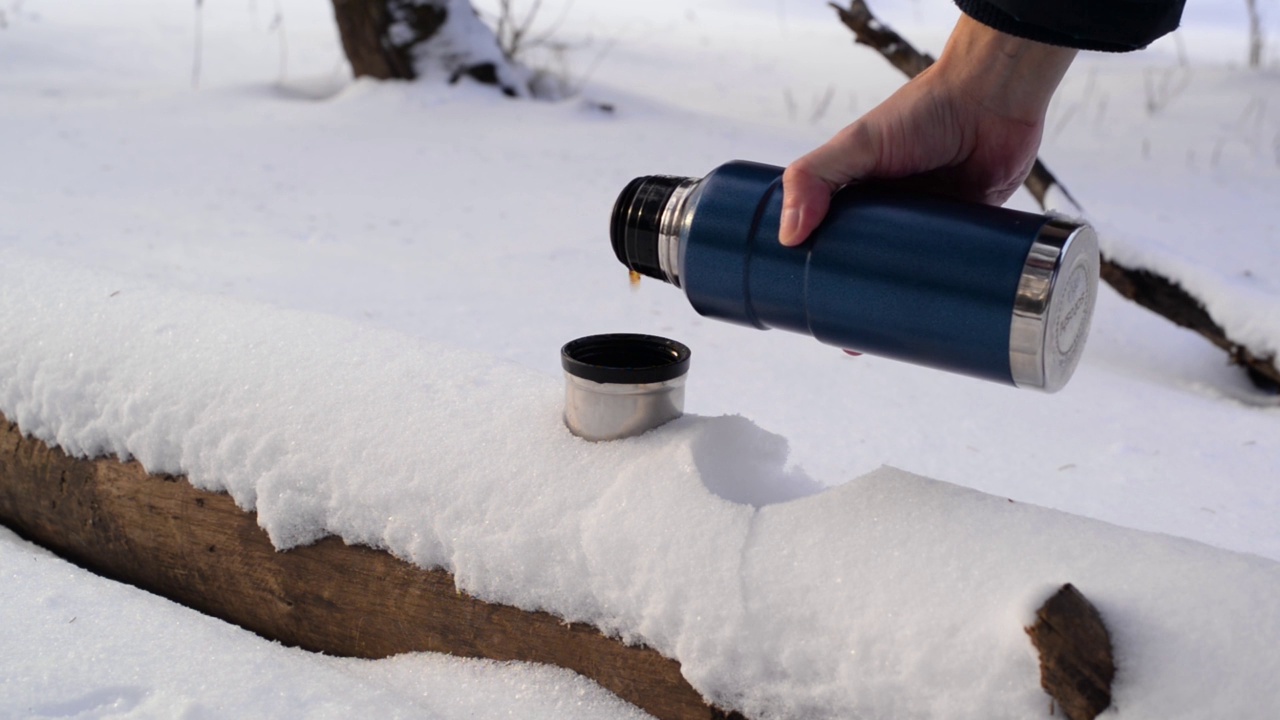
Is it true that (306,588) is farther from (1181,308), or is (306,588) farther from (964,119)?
(1181,308)

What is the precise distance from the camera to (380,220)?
3.58m

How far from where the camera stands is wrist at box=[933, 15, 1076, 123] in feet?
4.36

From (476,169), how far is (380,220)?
0.62 metres

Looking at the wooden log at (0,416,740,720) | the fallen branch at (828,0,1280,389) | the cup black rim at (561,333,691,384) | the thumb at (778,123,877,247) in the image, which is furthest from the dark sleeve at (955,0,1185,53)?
the fallen branch at (828,0,1280,389)

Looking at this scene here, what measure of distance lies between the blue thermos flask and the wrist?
27cm

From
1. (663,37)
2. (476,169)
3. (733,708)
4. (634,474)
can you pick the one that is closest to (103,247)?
(476,169)

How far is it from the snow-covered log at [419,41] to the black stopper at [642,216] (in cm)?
375

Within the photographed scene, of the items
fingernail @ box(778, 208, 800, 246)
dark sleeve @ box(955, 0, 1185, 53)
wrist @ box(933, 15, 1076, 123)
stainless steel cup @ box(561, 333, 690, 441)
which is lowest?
stainless steel cup @ box(561, 333, 690, 441)

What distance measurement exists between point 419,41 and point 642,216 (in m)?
3.84

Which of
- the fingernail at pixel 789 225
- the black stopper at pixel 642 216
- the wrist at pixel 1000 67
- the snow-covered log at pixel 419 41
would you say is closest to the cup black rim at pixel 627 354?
the black stopper at pixel 642 216

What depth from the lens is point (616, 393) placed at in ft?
4.04

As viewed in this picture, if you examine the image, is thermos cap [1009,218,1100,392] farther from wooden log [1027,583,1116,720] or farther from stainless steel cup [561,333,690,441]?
stainless steel cup [561,333,690,441]

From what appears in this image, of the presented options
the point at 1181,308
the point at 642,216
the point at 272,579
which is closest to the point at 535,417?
the point at 642,216

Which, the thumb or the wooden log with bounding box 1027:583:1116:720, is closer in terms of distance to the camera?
the wooden log with bounding box 1027:583:1116:720
